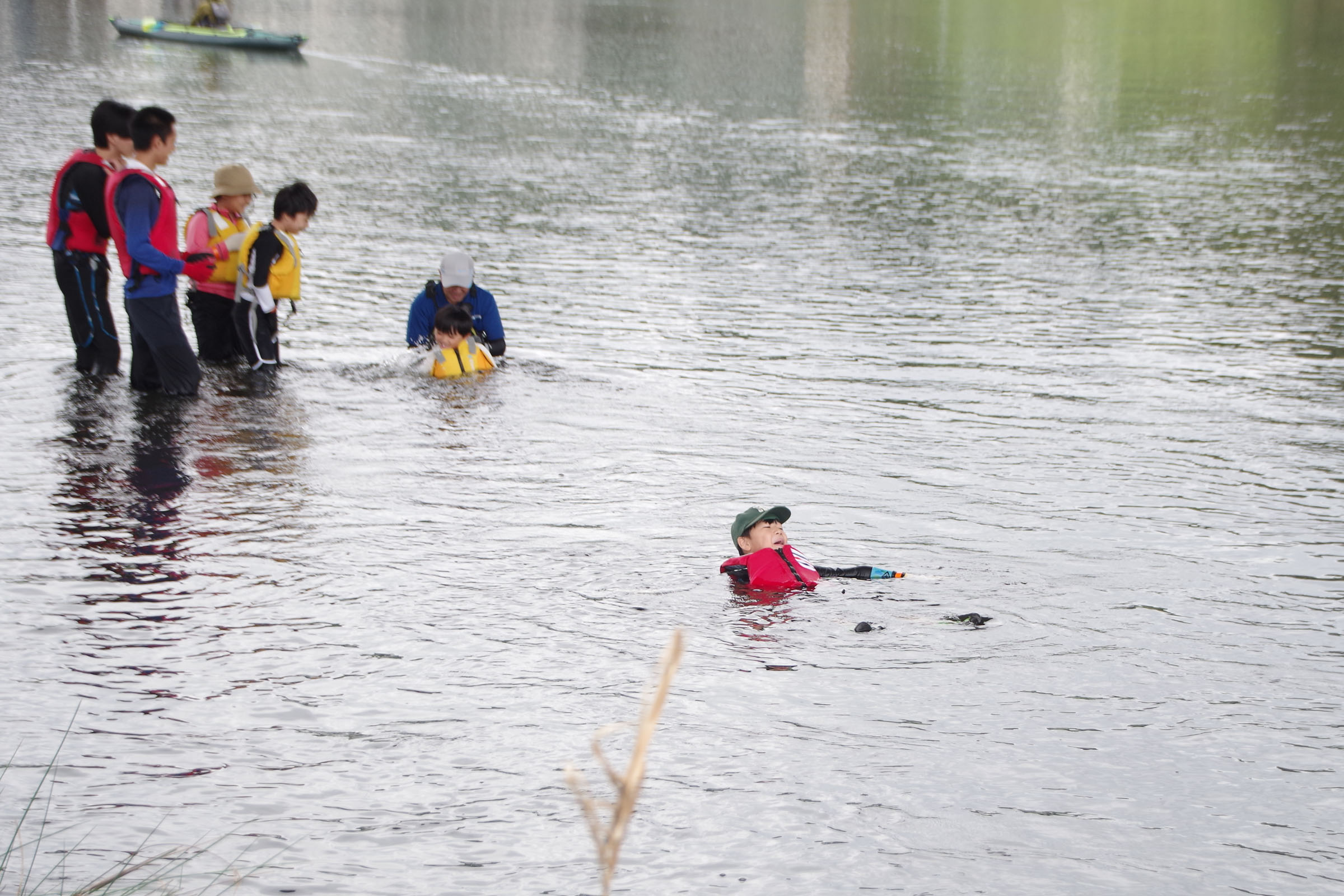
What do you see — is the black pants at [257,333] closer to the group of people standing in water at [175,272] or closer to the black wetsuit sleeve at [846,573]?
the group of people standing in water at [175,272]

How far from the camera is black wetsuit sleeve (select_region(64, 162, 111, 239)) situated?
11.9 metres

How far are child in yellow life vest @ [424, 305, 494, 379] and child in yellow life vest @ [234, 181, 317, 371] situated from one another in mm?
1530

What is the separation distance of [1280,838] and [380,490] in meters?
6.86

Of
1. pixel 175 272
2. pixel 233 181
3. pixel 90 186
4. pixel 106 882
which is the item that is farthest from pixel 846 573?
pixel 90 186

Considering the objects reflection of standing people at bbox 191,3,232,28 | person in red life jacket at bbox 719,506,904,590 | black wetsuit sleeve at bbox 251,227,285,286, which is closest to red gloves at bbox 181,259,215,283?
black wetsuit sleeve at bbox 251,227,285,286

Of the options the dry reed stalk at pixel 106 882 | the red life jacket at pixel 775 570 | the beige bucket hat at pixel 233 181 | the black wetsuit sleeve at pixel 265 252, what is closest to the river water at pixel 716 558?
the red life jacket at pixel 775 570

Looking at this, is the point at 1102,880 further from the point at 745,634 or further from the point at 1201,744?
the point at 745,634

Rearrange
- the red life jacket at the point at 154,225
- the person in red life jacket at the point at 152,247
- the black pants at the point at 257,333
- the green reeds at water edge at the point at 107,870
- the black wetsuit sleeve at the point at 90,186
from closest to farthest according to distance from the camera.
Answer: the green reeds at water edge at the point at 107,870 < the person in red life jacket at the point at 152,247 < the red life jacket at the point at 154,225 < the black wetsuit sleeve at the point at 90,186 < the black pants at the point at 257,333

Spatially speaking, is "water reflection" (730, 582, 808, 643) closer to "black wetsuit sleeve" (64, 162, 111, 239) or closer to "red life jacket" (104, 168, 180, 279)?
"red life jacket" (104, 168, 180, 279)

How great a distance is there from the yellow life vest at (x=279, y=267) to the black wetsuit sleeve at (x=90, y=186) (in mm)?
1207

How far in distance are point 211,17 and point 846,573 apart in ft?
184

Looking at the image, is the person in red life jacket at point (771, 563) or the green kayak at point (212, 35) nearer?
the person in red life jacket at point (771, 563)

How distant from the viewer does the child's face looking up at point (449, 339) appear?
1399 cm

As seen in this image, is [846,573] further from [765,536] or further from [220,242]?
[220,242]
